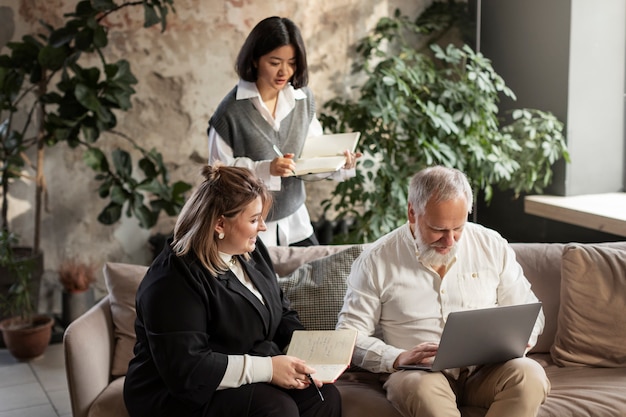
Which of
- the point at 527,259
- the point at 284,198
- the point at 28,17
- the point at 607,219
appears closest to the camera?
the point at 527,259

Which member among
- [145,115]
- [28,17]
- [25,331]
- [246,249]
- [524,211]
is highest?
[28,17]

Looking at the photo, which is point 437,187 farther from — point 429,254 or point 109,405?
point 109,405

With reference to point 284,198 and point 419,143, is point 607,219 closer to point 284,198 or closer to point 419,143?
point 419,143

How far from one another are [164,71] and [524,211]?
6.99 ft

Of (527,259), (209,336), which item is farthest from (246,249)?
(527,259)

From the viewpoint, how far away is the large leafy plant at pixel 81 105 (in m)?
4.18

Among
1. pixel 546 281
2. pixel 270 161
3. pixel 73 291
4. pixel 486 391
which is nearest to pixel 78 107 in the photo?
pixel 73 291

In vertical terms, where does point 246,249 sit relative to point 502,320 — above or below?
above

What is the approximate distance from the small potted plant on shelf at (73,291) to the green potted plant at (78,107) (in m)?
0.16

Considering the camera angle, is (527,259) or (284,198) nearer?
(527,259)

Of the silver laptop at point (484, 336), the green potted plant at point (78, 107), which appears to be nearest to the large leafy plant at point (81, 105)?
the green potted plant at point (78, 107)

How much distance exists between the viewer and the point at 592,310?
291cm

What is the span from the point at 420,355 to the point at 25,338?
247 cm

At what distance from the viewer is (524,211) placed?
4758mm
